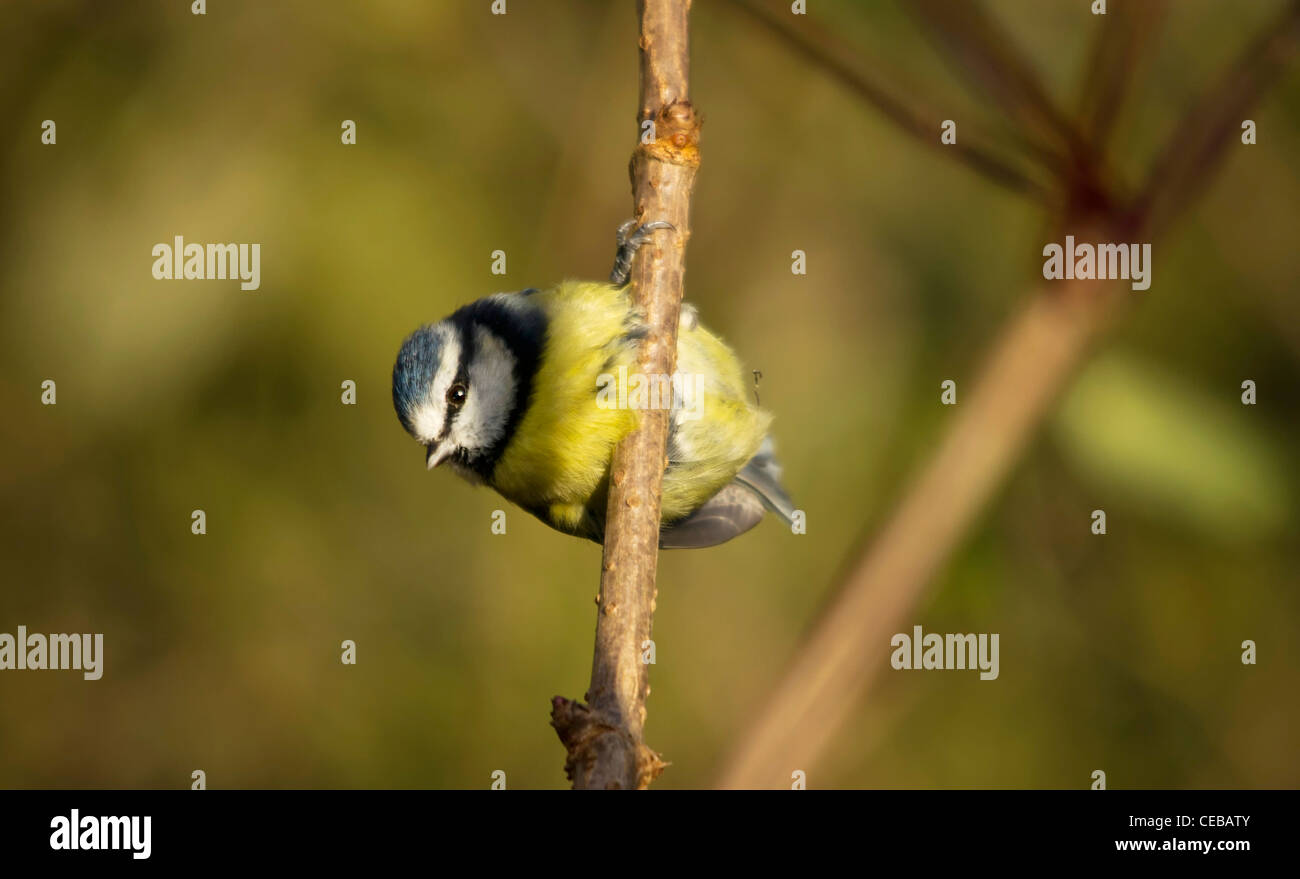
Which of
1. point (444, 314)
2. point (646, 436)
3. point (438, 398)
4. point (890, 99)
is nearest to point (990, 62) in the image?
point (890, 99)

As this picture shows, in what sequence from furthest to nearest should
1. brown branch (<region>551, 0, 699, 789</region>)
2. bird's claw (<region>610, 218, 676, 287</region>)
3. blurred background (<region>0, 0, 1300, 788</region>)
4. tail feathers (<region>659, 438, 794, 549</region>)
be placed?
blurred background (<region>0, 0, 1300, 788</region>) → tail feathers (<region>659, 438, 794, 549</region>) → bird's claw (<region>610, 218, 676, 287</region>) → brown branch (<region>551, 0, 699, 789</region>)

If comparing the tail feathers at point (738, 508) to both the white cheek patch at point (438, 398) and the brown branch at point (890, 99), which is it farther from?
the brown branch at point (890, 99)

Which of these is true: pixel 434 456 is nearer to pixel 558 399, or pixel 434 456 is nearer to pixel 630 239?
pixel 558 399

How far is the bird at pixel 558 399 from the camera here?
2557 mm

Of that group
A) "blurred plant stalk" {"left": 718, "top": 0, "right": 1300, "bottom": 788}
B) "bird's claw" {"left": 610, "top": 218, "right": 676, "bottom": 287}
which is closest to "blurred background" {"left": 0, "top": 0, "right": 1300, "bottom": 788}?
"bird's claw" {"left": 610, "top": 218, "right": 676, "bottom": 287}

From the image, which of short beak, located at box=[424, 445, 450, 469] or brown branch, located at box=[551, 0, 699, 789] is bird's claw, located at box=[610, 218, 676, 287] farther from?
short beak, located at box=[424, 445, 450, 469]

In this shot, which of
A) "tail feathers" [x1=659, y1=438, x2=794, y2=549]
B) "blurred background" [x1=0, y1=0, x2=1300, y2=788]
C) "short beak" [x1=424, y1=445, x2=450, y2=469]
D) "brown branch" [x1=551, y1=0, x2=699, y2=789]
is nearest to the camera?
"brown branch" [x1=551, y1=0, x2=699, y2=789]

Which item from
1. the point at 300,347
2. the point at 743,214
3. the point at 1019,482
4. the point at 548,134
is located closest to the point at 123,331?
the point at 300,347

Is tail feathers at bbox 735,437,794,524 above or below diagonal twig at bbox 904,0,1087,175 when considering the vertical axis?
below

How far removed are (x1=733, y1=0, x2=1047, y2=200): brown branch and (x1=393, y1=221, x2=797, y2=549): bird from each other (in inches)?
23.6

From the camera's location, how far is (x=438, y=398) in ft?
8.63

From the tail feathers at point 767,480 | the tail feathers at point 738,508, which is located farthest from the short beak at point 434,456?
the tail feathers at point 767,480

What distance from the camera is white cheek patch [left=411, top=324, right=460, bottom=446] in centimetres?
262

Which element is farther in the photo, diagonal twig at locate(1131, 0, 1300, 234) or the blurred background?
the blurred background
